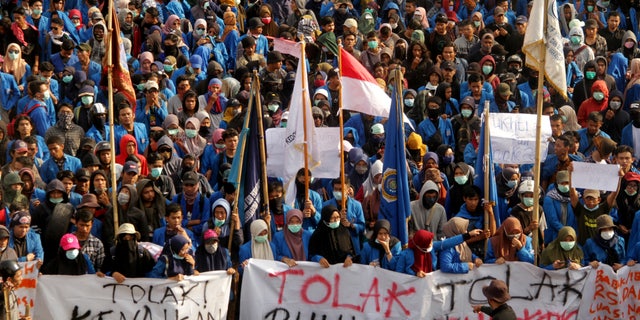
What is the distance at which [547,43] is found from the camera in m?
18.8

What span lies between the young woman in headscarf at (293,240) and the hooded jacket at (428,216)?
1.50 m

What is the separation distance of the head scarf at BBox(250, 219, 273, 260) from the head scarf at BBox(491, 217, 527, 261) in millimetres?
2488

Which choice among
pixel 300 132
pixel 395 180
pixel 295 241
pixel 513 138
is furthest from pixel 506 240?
pixel 300 132

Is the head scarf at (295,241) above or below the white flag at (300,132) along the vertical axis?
below

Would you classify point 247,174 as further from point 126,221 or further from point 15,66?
point 15,66

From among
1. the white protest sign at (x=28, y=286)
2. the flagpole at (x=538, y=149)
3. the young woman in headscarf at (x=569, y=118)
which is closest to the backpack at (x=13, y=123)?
the white protest sign at (x=28, y=286)

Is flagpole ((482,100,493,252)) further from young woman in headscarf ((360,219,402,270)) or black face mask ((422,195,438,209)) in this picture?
young woman in headscarf ((360,219,402,270))

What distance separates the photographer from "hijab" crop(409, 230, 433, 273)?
17953mm

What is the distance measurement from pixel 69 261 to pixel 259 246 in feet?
6.85

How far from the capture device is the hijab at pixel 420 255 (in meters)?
18.0

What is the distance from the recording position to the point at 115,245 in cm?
1848

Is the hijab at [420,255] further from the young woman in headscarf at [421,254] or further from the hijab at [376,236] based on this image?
the hijab at [376,236]

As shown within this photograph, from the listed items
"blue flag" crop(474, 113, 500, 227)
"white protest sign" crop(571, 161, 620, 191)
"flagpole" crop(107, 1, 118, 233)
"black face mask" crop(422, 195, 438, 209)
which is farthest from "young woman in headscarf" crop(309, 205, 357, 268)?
"white protest sign" crop(571, 161, 620, 191)

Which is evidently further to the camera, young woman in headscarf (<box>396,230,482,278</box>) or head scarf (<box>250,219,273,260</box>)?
head scarf (<box>250,219,273,260</box>)
